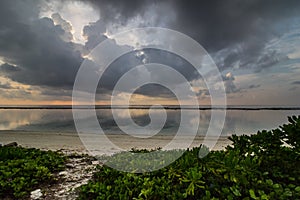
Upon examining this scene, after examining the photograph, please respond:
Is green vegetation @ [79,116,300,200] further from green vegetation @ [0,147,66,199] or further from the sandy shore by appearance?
the sandy shore

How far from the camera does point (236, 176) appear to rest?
108 inches

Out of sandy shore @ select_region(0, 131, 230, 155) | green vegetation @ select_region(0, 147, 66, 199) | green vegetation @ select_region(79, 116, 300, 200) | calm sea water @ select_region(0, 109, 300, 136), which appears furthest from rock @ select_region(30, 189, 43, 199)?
calm sea water @ select_region(0, 109, 300, 136)

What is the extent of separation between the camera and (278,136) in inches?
129

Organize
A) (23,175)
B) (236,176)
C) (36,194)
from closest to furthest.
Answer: (236,176), (36,194), (23,175)

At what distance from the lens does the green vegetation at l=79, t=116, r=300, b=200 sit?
2715 mm

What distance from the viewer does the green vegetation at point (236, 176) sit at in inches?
107

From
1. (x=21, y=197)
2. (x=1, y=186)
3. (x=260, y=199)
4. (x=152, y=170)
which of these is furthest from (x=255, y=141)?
(x=1, y=186)

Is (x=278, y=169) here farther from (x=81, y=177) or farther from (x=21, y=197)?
(x=21, y=197)

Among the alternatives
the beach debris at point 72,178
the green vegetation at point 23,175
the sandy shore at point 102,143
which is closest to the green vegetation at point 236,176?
the beach debris at point 72,178

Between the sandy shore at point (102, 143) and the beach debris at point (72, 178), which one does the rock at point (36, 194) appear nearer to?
the beach debris at point (72, 178)

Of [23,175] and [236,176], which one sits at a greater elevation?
[236,176]

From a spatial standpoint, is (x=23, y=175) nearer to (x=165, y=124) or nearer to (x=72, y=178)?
(x=72, y=178)

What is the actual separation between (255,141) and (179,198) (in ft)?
4.46

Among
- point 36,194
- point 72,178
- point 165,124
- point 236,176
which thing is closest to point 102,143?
point 72,178
